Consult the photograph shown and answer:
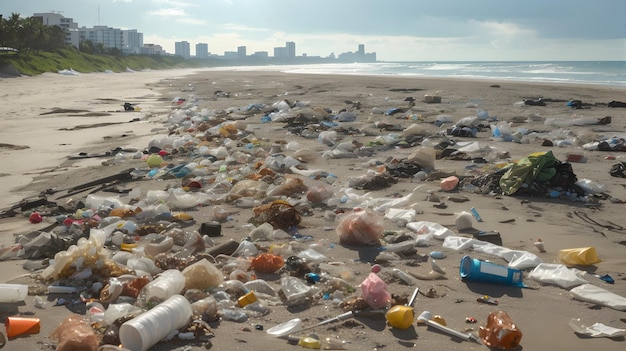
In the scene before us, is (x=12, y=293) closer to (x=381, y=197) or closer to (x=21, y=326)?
(x=21, y=326)

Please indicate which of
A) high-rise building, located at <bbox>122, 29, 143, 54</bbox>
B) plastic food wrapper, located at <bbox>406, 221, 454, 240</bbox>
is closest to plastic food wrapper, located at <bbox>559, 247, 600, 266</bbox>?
plastic food wrapper, located at <bbox>406, 221, 454, 240</bbox>

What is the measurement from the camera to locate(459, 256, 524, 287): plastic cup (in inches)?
128

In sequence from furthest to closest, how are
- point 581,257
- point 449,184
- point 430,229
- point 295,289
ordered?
point 449,184 < point 430,229 < point 581,257 < point 295,289

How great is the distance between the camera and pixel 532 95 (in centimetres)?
1502

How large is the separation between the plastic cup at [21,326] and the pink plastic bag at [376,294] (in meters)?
1.60

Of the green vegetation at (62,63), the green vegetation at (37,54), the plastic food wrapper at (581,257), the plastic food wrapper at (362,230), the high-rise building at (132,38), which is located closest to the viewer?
the plastic food wrapper at (581,257)

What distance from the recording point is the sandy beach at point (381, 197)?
2.75 meters

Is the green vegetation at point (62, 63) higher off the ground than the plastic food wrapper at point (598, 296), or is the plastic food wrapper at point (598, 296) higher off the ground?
the green vegetation at point (62, 63)

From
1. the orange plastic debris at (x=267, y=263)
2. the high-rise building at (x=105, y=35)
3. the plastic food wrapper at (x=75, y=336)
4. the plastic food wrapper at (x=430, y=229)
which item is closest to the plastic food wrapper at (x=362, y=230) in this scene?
the plastic food wrapper at (x=430, y=229)

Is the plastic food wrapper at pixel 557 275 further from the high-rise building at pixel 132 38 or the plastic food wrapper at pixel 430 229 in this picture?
the high-rise building at pixel 132 38

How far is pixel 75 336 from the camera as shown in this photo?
2.43 m

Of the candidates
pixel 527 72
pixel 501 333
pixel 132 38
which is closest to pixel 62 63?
pixel 527 72

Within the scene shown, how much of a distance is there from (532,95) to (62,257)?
45.9 feet

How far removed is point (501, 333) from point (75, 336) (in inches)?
72.2
